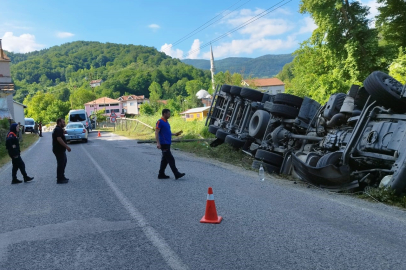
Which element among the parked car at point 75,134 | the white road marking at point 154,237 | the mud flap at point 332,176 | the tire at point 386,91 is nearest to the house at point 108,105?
the parked car at point 75,134

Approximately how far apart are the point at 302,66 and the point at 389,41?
26.0 ft

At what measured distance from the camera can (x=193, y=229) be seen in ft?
16.3

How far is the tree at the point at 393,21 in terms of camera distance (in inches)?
1169

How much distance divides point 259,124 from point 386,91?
482 centimetres

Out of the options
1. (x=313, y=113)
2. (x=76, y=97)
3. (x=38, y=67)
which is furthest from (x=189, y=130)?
(x=38, y=67)

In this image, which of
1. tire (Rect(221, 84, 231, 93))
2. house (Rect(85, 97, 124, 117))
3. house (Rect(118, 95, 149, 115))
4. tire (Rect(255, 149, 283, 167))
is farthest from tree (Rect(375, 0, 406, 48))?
house (Rect(118, 95, 149, 115))

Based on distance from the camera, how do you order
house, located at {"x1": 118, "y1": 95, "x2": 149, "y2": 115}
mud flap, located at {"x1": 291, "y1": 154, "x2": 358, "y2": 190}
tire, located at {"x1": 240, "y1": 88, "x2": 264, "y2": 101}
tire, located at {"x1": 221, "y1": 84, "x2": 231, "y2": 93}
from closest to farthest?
mud flap, located at {"x1": 291, "y1": 154, "x2": 358, "y2": 190}, tire, located at {"x1": 240, "y1": 88, "x2": 264, "y2": 101}, tire, located at {"x1": 221, "y1": 84, "x2": 231, "y2": 93}, house, located at {"x1": 118, "y1": 95, "x2": 149, "y2": 115}

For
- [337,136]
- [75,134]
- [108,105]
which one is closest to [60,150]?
[337,136]

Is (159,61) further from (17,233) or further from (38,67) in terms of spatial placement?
(17,233)

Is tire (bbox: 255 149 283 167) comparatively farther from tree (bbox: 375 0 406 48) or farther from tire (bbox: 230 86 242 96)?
tree (bbox: 375 0 406 48)

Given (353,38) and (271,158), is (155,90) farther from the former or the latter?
(271,158)

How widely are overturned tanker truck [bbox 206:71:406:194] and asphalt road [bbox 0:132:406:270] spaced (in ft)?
2.06

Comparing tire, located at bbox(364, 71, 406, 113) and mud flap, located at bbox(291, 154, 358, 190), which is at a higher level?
tire, located at bbox(364, 71, 406, 113)

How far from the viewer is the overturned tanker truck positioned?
7.26m
